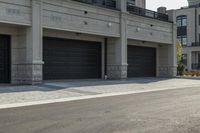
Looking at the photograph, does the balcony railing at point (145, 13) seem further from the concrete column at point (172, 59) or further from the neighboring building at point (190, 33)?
the neighboring building at point (190, 33)

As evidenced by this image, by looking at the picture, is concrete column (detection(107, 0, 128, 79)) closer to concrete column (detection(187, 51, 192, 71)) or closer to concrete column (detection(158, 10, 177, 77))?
concrete column (detection(158, 10, 177, 77))

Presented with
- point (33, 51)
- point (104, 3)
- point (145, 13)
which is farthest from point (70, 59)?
point (145, 13)

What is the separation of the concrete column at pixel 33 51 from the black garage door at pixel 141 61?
1303 cm

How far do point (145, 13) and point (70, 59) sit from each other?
1035 centimetres

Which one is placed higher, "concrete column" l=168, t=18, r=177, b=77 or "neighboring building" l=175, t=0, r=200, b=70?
"neighboring building" l=175, t=0, r=200, b=70

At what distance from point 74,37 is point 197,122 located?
1889cm

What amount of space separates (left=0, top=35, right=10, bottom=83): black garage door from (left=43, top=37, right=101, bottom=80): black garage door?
3.07 m

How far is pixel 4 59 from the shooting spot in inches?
915

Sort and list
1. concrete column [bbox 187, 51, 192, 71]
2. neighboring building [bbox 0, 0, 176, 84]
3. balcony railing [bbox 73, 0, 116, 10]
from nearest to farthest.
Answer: neighboring building [bbox 0, 0, 176, 84] < balcony railing [bbox 73, 0, 116, 10] < concrete column [bbox 187, 51, 192, 71]

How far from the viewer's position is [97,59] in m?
30.5

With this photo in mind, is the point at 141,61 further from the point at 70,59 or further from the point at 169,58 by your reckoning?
the point at 70,59

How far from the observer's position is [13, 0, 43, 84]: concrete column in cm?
2214

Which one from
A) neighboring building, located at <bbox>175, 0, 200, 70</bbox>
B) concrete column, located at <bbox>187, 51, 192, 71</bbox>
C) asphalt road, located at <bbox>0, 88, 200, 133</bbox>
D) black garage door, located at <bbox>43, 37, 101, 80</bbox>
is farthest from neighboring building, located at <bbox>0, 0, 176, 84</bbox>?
neighboring building, located at <bbox>175, 0, 200, 70</bbox>

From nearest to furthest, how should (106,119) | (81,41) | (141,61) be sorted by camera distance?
(106,119), (81,41), (141,61)
